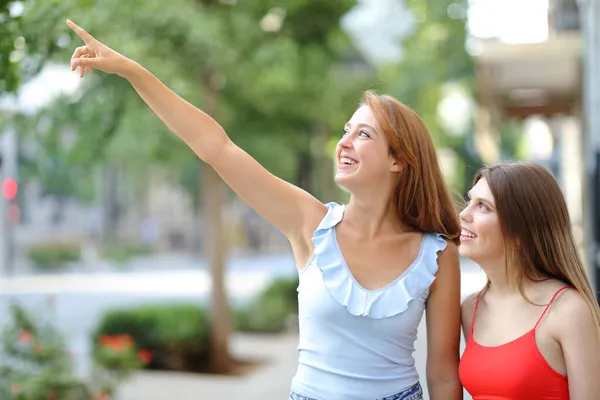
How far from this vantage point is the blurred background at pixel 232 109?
6.87 metres

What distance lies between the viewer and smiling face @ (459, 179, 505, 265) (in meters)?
2.42

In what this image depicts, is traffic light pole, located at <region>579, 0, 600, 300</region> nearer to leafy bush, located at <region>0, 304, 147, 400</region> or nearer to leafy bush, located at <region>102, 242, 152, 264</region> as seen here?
leafy bush, located at <region>0, 304, 147, 400</region>

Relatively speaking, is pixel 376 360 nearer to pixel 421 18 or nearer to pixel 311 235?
pixel 311 235

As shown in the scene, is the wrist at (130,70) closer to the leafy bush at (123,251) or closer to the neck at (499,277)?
the neck at (499,277)

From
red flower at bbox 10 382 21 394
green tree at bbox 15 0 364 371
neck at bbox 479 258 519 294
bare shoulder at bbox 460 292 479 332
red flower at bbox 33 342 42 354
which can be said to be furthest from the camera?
green tree at bbox 15 0 364 371

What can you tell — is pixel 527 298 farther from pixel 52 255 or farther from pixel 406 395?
pixel 52 255

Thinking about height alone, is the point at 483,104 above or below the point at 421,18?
below

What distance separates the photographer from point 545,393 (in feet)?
7.34

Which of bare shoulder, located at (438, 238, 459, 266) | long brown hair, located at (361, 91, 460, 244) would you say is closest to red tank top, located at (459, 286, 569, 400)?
bare shoulder, located at (438, 238, 459, 266)

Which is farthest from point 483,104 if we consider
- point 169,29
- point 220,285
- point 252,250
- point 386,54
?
point 252,250

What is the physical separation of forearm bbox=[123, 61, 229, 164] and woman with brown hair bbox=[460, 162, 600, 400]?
0.75 meters

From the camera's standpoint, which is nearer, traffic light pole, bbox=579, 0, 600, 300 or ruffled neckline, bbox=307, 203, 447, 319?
ruffled neckline, bbox=307, 203, 447, 319

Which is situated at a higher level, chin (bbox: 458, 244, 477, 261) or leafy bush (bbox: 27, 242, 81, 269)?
leafy bush (bbox: 27, 242, 81, 269)

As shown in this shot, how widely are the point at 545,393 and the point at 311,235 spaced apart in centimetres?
80
